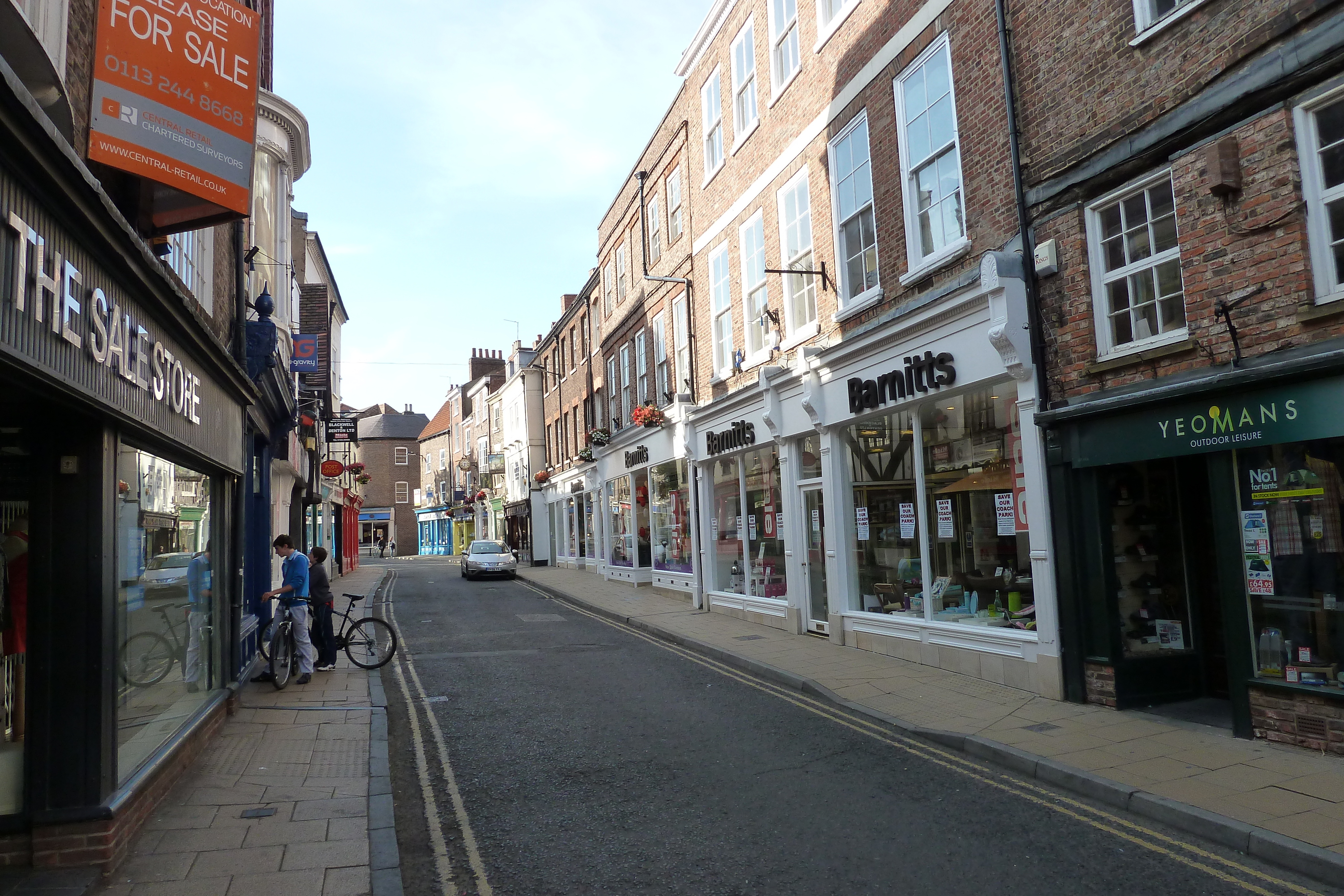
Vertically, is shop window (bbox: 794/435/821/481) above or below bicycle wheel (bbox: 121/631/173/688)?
above

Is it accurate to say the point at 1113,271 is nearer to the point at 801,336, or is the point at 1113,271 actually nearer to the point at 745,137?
the point at 801,336

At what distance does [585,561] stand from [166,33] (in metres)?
28.1

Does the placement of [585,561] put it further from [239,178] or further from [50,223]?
[50,223]

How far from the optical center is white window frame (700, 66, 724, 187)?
56.2ft

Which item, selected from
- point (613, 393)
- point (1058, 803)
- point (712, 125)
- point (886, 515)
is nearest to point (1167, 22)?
point (1058, 803)

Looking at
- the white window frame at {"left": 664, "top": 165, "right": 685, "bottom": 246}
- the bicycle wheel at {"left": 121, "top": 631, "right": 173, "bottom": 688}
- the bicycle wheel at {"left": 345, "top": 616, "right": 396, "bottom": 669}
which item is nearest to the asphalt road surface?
the bicycle wheel at {"left": 345, "top": 616, "right": 396, "bottom": 669}

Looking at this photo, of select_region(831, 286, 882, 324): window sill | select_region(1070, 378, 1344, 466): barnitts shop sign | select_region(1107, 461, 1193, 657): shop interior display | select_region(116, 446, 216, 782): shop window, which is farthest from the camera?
select_region(831, 286, 882, 324): window sill

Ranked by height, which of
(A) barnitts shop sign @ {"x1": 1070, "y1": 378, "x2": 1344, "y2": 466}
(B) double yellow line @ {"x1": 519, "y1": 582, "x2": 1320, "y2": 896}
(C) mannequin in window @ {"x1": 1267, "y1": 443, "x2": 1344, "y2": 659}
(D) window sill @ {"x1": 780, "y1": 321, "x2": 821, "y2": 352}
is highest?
(D) window sill @ {"x1": 780, "y1": 321, "x2": 821, "y2": 352}

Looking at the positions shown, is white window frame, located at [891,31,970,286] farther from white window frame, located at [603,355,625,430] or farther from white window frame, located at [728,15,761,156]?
white window frame, located at [603,355,625,430]

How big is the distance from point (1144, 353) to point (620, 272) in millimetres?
19662

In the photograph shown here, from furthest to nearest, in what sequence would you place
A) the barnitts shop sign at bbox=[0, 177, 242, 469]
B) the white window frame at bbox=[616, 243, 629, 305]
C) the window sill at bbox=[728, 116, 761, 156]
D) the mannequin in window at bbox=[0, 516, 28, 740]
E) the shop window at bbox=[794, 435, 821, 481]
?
the white window frame at bbox=[616, 243, 629, 305]
the window sill at bbox=[728, 116, 761, 156]
the shop window at bbox=[794, 435, 821, 481]
the mannequin in window at bbox=[0, 516, 28, 740]
the barnitts shop sign at bbox=[0, 177, 242, 469]

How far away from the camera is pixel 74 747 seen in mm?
4844

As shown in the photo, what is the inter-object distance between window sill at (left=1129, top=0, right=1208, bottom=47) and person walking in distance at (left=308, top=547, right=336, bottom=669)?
10299 mm

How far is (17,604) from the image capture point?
16.8 ft
